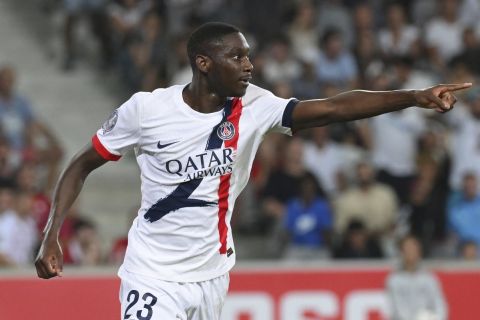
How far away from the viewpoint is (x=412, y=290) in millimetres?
11242

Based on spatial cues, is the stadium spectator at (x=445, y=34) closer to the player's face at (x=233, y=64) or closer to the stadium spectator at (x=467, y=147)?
the stadium spectator at (x=467, y=147)

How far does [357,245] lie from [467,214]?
3.94ft

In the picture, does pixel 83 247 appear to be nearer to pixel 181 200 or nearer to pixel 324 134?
pixel 324 134

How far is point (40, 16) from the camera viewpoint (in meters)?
16.1

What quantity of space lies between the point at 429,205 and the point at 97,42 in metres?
5.01

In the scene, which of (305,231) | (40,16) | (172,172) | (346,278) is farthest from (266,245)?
(172,172)

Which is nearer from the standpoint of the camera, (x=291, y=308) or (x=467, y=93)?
(x=291, y=308)

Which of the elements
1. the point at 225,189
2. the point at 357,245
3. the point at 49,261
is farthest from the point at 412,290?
the point at 49,261

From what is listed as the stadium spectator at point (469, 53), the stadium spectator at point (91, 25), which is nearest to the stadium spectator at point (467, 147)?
the stadium spectator at point (469, 53)

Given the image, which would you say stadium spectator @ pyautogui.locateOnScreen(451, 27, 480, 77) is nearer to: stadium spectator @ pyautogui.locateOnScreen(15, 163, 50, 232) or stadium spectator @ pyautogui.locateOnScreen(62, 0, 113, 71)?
stadium spectator @ pyautogui.locateOnScreen(62, 0, 113, 71)

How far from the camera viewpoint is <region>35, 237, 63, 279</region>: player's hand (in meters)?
6.09

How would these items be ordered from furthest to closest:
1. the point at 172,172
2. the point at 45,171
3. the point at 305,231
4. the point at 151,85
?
the point at 151,85, the point at 45,171, the point at 305,231, the point at 172,172

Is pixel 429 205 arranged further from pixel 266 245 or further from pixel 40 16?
pixel 40 16

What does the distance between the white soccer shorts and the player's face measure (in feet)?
3.27
